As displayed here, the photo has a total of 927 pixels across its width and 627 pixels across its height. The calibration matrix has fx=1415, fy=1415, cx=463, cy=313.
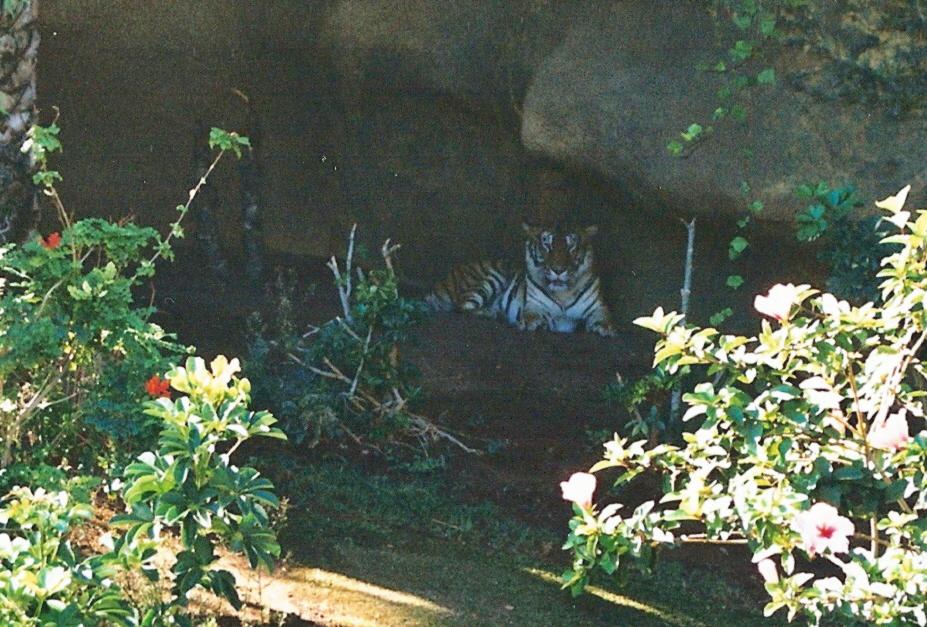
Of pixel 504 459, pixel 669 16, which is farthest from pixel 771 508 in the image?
pixel 669 16

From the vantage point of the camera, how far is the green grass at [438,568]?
4.74m

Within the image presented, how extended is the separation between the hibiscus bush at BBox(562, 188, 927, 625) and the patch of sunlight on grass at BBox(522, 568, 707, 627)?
0.95 metres

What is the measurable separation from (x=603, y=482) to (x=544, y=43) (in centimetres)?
283

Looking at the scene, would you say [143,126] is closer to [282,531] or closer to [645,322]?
[282,531]

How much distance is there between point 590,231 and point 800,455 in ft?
16.3

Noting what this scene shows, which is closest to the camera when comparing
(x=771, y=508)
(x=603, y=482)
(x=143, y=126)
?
(x=771, y=508)

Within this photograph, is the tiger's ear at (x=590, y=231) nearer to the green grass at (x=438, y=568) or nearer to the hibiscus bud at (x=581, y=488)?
the green grass at (x=438, y=568)

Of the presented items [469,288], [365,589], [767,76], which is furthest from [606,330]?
[365,589]

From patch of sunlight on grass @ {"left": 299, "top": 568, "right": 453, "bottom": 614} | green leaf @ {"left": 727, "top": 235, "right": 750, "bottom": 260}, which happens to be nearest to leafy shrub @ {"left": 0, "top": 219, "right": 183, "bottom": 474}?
patch of sunlight on grass @ {"left": 299, "top": 568, "right": 453, "bottom": 614}

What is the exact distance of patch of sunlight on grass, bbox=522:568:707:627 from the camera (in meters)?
4.87

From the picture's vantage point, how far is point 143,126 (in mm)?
9688

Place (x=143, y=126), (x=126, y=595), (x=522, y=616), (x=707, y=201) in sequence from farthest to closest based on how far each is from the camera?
(x=143, y=126)
(x=707, y=201)
(x=522, y=616)
(x=126, y=595)

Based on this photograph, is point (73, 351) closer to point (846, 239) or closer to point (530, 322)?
point (846, 239)

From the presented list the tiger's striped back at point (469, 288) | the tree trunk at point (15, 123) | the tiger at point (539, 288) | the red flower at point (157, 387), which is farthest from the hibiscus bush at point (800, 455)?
the tiger's striped back at point (469, 288)
